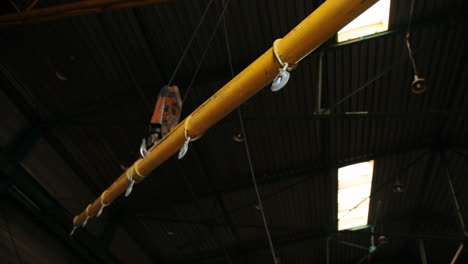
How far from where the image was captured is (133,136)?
10797 millimetres

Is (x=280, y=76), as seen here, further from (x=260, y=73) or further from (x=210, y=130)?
(x=210, y=130)

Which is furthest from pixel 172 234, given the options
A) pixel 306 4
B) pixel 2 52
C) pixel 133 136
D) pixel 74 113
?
pixel 306 4

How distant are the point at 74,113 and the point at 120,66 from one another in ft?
7.26

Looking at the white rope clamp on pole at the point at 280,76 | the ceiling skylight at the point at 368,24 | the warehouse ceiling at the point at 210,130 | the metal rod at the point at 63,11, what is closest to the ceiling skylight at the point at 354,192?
the warehouse ceiling at the point at 210,130

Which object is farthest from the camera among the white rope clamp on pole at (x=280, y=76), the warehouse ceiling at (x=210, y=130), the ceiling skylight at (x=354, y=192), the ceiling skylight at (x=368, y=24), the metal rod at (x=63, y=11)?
the ceiling skylight at (x=354, y=192)

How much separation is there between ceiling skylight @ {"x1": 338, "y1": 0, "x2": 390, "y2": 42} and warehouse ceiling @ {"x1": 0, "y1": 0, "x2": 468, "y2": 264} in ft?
0.86

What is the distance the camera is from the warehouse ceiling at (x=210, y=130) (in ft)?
28.3

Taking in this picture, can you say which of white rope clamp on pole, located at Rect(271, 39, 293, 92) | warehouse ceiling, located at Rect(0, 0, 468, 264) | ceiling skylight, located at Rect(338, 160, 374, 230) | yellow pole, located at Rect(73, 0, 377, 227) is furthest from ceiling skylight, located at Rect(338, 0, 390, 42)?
white rope clamp on pole, located at Rect(271, 39, 293, 92)

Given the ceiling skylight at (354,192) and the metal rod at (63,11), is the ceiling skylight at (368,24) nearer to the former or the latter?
the ceiling skylight at (354,192)

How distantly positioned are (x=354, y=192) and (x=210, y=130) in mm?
7255

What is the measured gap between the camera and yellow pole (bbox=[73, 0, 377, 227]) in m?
3.32

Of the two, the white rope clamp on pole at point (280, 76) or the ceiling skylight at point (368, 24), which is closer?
the white rope clamp on pole at point (280, 76)

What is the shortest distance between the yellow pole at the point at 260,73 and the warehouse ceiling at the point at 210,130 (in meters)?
4.46

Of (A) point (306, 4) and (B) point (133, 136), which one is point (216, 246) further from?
(A) point (306, 4)
